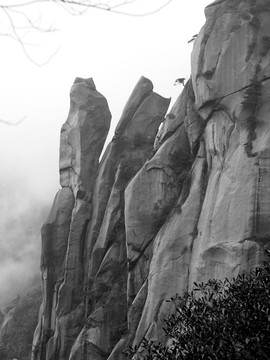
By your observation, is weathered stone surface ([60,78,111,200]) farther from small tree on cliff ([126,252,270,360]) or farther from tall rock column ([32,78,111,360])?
small tree on cliff ([126,252,270,360])

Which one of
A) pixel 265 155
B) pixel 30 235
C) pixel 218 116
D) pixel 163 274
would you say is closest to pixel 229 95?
pixel 218 116

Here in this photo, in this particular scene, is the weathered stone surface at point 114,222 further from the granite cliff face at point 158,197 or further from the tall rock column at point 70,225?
the tall rock column at point 70,225

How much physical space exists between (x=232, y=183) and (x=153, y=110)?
988 centimetres

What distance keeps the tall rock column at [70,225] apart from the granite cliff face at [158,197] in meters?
0.06

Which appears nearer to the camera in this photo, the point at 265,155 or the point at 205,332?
the point at 205,332

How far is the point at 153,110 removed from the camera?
2511 cm

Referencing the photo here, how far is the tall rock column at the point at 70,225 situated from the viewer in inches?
920

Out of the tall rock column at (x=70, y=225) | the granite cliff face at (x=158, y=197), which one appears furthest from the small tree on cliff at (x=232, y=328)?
the tall rock column at (x=70, y=225)

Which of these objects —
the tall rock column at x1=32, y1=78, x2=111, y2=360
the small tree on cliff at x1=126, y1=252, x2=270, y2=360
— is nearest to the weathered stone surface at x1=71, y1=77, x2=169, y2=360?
the tall rock column at x1=32, y1=78, x2=111, y2=360

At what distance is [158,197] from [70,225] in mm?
6794

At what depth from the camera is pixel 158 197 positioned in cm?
1972

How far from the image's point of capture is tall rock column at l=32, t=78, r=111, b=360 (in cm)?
2336

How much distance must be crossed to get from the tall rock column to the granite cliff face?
55mm

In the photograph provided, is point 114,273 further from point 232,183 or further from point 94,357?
point 232,183
